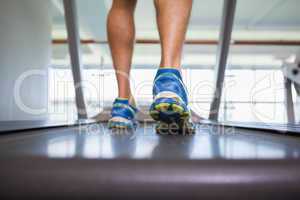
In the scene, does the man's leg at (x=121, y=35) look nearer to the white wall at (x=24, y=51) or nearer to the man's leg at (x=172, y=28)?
the man's leg at (x=172, y=28)

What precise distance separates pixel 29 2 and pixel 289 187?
2.26m

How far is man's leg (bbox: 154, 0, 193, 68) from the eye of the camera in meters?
0.81

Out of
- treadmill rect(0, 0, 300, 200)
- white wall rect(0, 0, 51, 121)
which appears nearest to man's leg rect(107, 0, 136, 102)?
treadmill rect(0, 0, 300, 200)

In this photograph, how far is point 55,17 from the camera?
120 inches

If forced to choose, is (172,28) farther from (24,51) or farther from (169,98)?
(24,51)

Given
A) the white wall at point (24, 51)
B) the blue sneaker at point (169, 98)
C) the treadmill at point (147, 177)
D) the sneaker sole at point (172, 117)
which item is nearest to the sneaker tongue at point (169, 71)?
the blue sneaker at point (169, 98)

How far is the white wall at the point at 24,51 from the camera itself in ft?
5.37

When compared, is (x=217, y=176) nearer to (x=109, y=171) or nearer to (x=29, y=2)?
(x=109, y=171)

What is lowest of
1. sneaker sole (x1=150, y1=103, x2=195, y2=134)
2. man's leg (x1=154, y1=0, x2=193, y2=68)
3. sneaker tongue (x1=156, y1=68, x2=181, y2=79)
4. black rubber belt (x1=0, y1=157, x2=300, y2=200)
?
black rubber belt (x1=0, y1=157, x2=300, y2=200)

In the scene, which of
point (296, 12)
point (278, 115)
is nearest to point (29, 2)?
point (278, 115)

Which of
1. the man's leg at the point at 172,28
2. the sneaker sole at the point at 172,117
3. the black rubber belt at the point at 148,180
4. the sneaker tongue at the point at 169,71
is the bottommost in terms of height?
Result: the black rubber belt at the point at 148,180

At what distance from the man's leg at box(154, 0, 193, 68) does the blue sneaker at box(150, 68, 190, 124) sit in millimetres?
46

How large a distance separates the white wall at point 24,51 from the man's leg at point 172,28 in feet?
4.00

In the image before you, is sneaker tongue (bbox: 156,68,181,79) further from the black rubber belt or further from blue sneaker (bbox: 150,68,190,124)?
the black rubber belt
